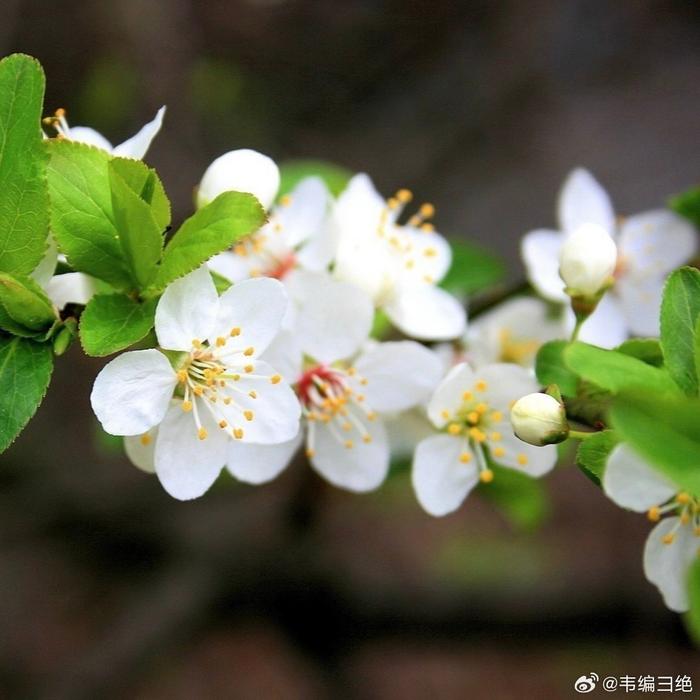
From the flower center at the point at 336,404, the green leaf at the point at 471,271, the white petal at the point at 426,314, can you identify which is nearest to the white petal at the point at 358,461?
the flower center at the point at 336,404

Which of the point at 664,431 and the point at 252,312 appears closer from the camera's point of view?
the point at 664,431

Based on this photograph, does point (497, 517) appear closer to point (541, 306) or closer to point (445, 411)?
point (541, 306)

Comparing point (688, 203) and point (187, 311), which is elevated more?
point (688, 203)

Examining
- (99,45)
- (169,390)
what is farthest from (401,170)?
(169,390)

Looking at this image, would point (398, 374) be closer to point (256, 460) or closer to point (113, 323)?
point (256, 460)

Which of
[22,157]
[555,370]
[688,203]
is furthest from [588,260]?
[22,157]

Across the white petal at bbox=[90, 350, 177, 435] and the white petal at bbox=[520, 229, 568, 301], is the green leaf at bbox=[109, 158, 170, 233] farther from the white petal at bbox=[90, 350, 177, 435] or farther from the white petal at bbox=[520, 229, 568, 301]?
the white petal at bbox=[520, 229, 568, 301]

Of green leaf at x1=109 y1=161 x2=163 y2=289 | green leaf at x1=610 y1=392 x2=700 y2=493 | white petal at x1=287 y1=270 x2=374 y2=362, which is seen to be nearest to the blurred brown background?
white petal at x1=287 y1=270 x2=374 y2=362
